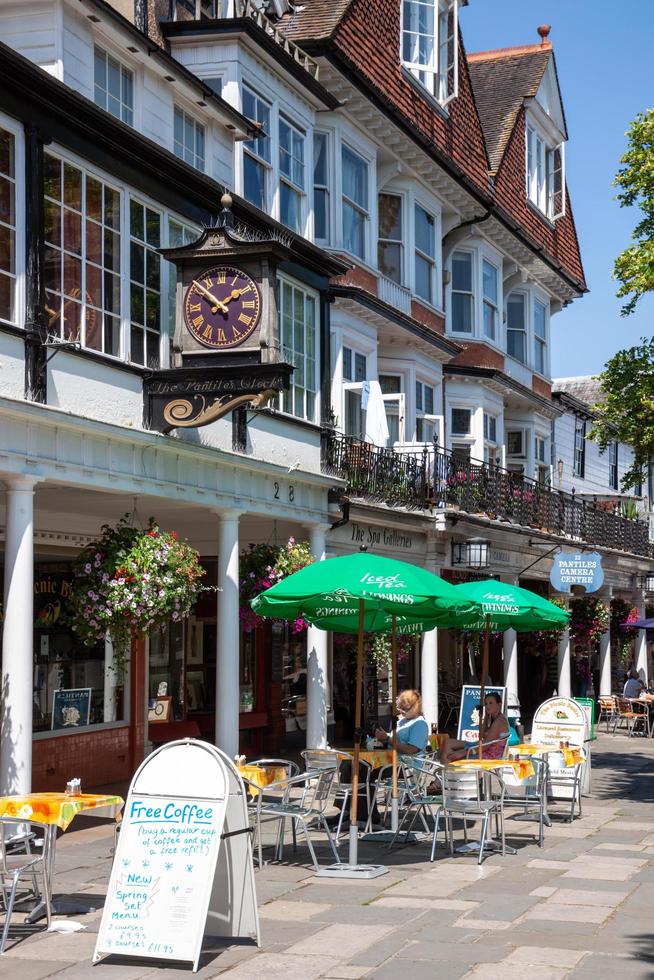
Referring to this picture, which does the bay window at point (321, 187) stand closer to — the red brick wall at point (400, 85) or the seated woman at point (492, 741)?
the red brick wall at point (400, 85)

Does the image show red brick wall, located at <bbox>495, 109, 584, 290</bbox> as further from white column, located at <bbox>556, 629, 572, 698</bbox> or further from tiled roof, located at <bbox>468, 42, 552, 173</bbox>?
white column, located at <bbox>556, 629, 572, 698</bbox>

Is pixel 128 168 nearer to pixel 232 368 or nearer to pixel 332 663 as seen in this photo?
pixel 232 368

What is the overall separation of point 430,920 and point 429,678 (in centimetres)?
1436

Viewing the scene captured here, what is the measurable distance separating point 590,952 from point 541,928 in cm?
76

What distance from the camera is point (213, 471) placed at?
16484 mm

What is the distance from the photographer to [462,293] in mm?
28469

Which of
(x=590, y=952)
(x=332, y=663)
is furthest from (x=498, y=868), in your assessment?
(x=332, y=663)

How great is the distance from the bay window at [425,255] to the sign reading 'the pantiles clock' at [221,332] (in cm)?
1085

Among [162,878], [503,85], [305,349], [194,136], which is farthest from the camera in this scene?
[503,85]

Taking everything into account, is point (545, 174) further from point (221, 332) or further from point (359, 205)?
point (221, 332)

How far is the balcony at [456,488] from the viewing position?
821 inches

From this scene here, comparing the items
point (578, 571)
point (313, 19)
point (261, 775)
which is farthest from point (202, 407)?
point (578, 571)

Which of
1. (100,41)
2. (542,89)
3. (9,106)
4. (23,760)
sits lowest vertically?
(23,760)

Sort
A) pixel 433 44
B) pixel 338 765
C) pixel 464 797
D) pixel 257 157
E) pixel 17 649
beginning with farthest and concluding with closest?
pixel 433 44
pixel 257 157
pixel 338 765
pixel 464 797
pixel 17 649
